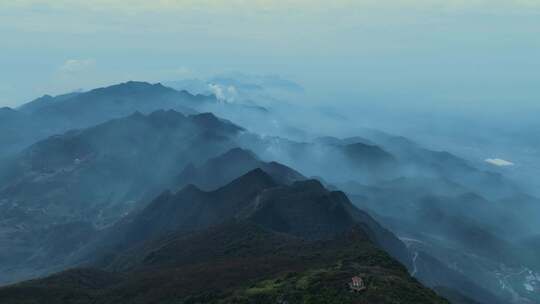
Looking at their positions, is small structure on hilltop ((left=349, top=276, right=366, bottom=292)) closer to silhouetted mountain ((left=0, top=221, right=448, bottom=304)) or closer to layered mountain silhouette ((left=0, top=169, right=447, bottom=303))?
silhouetted mountain ((left=0, top=221, right=448, bottom=304))

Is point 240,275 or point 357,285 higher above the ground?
point 357,285

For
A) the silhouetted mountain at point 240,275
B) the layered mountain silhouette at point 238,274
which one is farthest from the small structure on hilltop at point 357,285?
the layered mountain silhouette at point 238,274

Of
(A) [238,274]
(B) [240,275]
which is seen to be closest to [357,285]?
(B) [240,275]

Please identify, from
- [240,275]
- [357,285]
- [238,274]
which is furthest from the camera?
[238,274]

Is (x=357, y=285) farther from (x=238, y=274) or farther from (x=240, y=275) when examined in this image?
(x=238, y=274)

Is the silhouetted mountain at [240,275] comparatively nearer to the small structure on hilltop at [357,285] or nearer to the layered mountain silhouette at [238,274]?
the layered mountain silhouette at [238,274]

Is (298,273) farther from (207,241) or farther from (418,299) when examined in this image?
(207,241)

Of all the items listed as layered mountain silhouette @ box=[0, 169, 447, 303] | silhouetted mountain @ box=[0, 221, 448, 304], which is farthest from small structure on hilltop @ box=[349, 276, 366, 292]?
layered mountain silhouette @ box=[0, 169, 447, 303]

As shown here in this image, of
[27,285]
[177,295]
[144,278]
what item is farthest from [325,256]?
[27,285]
